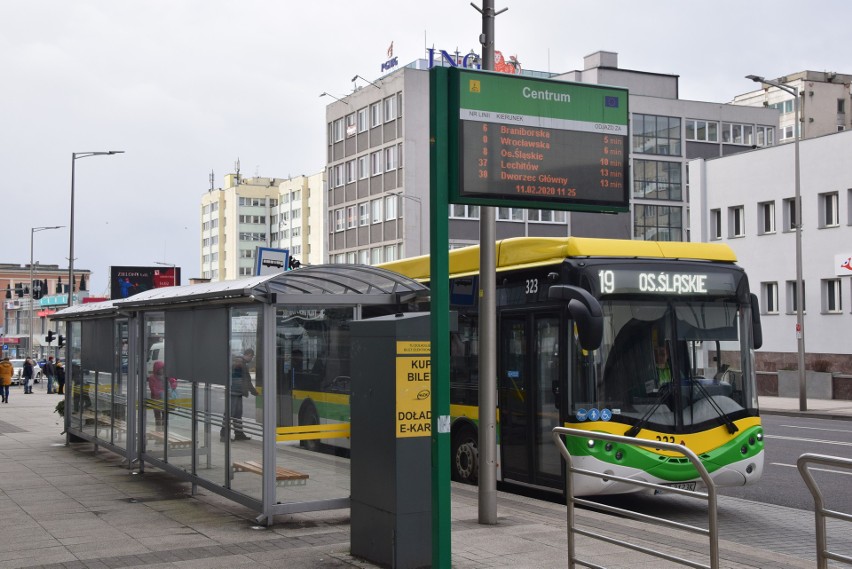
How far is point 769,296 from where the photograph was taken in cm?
4672

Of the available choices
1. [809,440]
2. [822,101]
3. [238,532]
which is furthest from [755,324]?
[822,101]

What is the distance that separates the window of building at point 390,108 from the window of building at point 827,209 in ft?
112

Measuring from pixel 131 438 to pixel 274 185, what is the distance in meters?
132

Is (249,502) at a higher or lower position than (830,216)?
lower

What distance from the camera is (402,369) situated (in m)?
8.70

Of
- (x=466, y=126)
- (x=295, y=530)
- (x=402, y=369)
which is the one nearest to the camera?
(x=466, y=126)

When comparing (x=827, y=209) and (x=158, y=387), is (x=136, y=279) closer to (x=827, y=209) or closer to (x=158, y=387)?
(x=158, y=387)

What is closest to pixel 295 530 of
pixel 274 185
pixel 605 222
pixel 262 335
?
pixel 262 335

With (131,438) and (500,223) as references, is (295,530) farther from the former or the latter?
(500,223)

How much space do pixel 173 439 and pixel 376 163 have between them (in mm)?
62087

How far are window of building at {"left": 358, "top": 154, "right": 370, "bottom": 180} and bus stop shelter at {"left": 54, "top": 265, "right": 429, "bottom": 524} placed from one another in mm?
63179

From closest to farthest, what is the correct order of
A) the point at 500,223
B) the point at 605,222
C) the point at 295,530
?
1. the point at 295,530
2. the point at 500,223
3. the point at 605,222

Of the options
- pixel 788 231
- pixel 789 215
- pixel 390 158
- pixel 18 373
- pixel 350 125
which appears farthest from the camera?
pixel 350 125

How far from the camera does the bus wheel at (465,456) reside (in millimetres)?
14891
